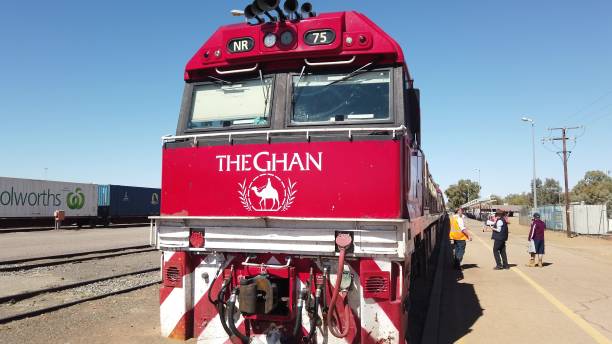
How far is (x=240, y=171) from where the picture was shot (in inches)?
183

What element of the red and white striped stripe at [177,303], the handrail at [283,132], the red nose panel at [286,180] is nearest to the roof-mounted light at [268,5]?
the handrail at [283,132]

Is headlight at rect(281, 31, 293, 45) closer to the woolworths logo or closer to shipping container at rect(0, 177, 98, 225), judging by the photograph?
shipping container at rect(0, 177, 98, 225)

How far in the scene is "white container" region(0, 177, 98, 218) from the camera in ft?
93.1

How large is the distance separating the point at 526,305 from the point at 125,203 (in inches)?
1323

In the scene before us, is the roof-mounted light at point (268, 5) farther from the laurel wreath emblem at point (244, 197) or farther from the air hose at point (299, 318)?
the air hose at point (299, 318)

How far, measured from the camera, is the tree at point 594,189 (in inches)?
4139

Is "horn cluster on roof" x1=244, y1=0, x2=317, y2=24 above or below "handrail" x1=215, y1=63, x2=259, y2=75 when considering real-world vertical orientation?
above

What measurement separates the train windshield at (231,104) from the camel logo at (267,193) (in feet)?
2.20

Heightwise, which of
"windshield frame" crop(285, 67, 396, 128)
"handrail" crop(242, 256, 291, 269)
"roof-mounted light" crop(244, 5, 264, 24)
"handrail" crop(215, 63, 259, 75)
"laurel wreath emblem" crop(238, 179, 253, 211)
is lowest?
"handrail" crop(242, 256, 291, 269)

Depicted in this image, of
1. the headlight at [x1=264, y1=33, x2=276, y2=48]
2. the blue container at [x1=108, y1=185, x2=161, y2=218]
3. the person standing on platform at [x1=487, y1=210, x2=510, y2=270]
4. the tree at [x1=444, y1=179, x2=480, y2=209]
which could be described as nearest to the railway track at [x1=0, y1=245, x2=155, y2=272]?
the headlight at [x1=264, y1=33, x2=276, y2=48]

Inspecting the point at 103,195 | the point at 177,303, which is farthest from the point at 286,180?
the point at 103,195

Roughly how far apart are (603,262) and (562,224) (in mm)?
24614

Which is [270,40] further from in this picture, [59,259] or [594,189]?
[594,189]

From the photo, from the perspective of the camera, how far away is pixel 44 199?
31.0 meters
